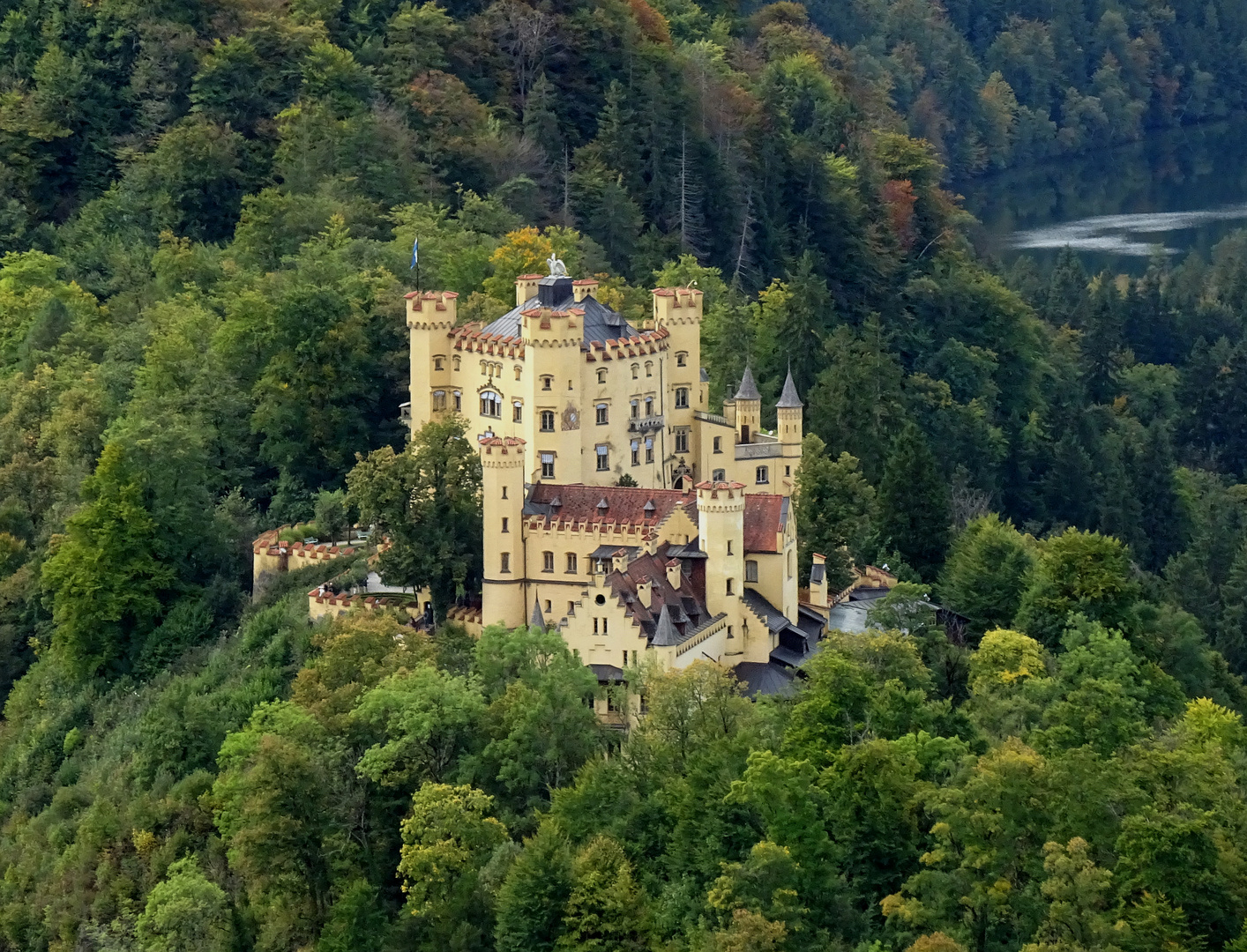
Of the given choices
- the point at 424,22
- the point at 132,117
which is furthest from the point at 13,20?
the point at 424,22

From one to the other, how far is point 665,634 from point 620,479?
14.0 meters

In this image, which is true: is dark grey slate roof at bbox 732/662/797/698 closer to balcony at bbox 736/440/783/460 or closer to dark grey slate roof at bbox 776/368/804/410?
balcony at bbox 736/440/783/460

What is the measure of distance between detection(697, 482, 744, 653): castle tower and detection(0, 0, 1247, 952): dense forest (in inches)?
196

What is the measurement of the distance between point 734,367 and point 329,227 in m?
21.2

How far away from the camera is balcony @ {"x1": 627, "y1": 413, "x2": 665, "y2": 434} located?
350ft

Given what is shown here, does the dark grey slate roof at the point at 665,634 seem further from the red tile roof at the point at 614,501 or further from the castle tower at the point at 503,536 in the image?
the castle tower at the point at 503,536

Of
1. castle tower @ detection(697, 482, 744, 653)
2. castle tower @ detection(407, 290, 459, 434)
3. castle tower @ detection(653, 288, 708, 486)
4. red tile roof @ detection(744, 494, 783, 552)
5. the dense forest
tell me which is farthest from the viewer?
castle tower @ detection(653, 288, 708, 486)

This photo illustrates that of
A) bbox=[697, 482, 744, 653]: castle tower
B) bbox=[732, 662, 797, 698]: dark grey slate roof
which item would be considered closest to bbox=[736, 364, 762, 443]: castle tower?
bbox=[697, 482, 744, 653]: castle tower

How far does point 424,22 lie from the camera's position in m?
157

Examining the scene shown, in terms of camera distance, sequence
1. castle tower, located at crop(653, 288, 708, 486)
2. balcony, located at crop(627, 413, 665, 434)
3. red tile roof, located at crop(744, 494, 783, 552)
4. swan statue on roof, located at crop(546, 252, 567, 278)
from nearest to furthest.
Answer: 1. red tile roof, located at crop(744, 494, 783, 552)
2. balcony, located at crop(627, 413, 665, 434)
3. castle tower, located at crop(653, 288, 708, 486)
4. swan statue on roof, located at crop(546, 252, 567, 278)

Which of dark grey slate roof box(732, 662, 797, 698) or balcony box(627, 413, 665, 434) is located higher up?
balcony box(627, 413, 665, 434)

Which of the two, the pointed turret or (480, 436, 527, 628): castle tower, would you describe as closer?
the pointed turret

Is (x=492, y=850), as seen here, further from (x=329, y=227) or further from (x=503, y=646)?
(x=329, y=227)

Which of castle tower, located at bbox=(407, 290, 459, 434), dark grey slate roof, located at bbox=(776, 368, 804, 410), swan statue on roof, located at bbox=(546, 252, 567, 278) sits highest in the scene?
swan statue on roof, located at bbox=(546, 252, 567, 278)
